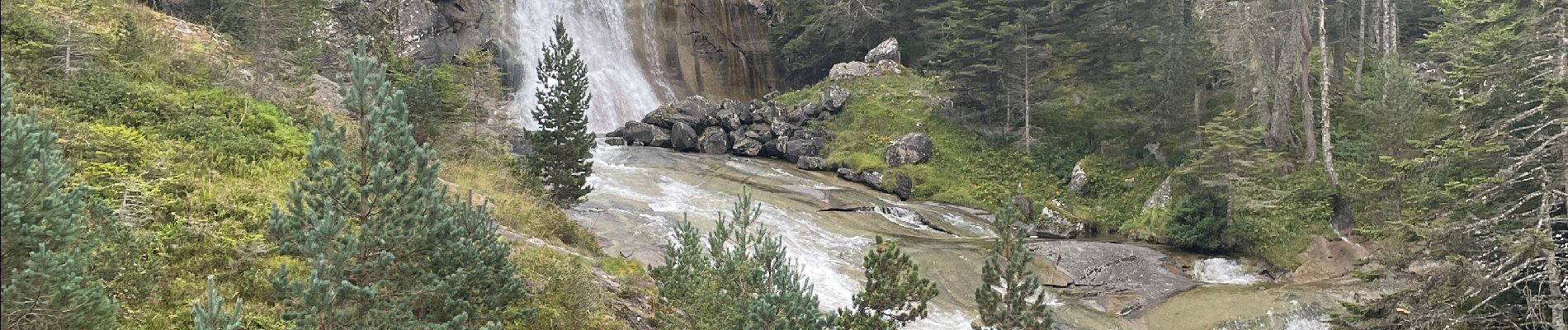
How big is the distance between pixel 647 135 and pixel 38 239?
101 ft

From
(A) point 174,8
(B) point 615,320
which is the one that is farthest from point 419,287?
(A) point 174,8

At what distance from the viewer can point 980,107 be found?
36969 mm

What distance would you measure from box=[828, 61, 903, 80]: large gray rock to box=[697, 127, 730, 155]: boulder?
938 centimetres

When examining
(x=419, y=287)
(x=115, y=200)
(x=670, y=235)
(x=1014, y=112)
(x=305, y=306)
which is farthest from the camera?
(x=1014, y=112)

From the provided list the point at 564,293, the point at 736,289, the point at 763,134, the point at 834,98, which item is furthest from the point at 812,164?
the point at 736,289

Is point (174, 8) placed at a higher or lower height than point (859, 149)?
higher

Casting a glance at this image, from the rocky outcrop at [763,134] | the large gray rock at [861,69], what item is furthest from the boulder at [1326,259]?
the large gray rock at [861,69]

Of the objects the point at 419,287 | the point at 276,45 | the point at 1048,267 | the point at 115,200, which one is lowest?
the point at 1048,267

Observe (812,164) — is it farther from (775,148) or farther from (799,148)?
(775,148)

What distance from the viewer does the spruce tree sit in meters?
7.54

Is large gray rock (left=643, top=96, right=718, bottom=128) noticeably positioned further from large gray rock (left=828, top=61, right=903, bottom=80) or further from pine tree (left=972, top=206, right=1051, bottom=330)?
pine tree (left=972, top=206, right=1051, bottom=330)

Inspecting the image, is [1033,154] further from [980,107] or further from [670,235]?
[670,235]

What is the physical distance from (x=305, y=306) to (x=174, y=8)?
21093mm

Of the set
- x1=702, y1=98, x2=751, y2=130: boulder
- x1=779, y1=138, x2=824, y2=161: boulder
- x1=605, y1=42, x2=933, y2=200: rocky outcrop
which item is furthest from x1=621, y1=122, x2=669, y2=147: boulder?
x1=779, y1=138, x2=824, y2=161: boulder
